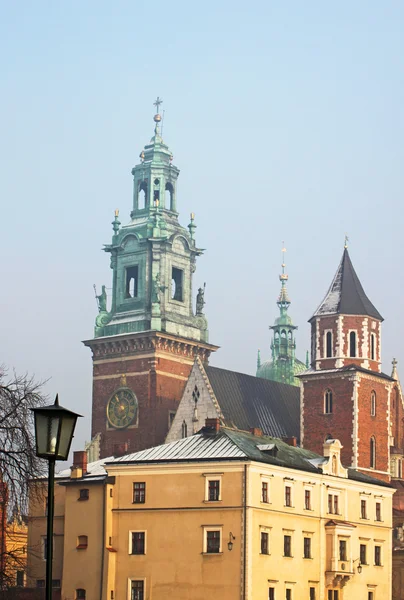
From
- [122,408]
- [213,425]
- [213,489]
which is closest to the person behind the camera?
[213,489]

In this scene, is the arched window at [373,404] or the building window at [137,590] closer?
the building window at [137,590]

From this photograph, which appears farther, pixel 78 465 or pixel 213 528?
pixel 78 465

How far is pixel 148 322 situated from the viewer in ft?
371

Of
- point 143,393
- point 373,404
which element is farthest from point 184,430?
point 373,404

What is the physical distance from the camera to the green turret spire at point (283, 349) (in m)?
150

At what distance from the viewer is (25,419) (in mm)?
44625

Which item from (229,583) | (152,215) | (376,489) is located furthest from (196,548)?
(152,215)

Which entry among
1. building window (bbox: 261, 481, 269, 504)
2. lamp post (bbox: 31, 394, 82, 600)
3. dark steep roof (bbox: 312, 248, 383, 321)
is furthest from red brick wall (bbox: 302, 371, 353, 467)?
lamp post (bbox: 31, 394, 82, 600)

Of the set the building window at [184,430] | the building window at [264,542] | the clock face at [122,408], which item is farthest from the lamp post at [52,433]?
the clock face at [122,408]

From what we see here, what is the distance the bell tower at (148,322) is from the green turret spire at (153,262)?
79mm

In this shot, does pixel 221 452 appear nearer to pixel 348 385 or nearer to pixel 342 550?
pixel 342 550

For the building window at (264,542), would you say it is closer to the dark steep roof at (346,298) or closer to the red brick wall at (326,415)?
the red brick wall at (326,415)

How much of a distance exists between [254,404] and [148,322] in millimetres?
10926

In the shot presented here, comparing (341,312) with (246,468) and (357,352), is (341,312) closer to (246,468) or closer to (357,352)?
(357,352)
